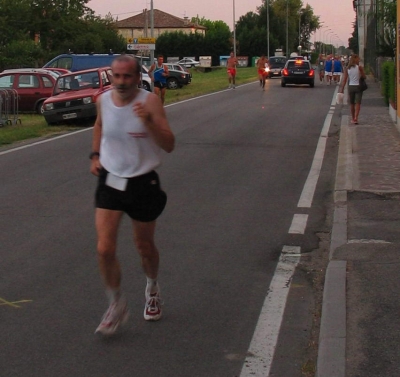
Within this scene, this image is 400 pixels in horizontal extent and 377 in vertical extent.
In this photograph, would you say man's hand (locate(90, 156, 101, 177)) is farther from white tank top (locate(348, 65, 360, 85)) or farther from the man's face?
white tank top (locate(348, 65, 360, 85))

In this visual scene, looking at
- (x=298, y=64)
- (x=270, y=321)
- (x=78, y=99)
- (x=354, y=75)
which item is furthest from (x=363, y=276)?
(x=298, y=64)

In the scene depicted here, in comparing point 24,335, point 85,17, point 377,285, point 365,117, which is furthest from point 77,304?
point 85,17

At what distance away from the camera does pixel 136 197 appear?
5.23 m

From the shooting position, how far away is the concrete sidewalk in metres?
4.72

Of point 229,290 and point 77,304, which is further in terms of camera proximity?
point 229,290

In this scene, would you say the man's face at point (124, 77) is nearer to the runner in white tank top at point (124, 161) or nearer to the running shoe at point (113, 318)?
the runner in white tank top at point (124, 161)

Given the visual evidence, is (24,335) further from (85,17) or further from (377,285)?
(85,17)

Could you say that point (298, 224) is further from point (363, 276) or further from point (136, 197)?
point (136, 197)

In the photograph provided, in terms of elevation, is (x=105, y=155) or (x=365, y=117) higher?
(x=105, y=155)

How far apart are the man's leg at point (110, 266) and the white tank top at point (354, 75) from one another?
1453cm

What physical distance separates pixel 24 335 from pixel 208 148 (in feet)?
34.7

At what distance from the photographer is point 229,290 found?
6504 mm

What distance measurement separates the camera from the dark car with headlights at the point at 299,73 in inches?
1702

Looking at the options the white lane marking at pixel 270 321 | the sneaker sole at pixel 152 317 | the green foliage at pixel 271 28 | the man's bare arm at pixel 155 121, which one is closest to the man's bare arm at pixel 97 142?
the man's bare arm at pixel 155 121
